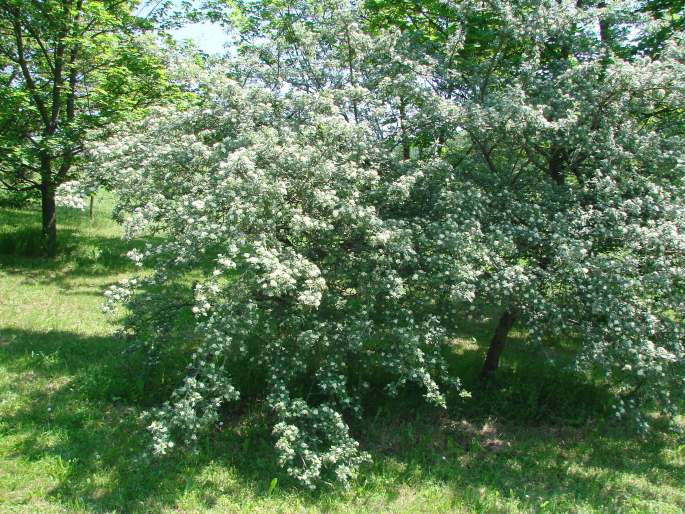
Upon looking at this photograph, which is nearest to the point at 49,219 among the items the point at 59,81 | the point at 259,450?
the point at 59,81

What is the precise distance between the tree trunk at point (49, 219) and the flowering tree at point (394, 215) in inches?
233

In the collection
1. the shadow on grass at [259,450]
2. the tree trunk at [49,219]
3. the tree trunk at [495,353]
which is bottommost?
the shadow on grass at [259,450]

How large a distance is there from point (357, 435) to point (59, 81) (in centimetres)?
892

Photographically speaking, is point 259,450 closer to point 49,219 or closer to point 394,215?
point 394,215

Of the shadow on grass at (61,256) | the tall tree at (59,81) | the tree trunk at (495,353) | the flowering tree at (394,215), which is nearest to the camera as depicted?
the flowering tree at (394,215)

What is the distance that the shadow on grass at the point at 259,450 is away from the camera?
484cm

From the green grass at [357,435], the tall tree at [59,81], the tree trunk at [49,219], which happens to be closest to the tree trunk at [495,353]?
the green grass at [357,435]

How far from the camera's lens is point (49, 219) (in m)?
11.2

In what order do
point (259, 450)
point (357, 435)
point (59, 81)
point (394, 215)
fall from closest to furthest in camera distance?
point (259, 450) → point (394, 215) → point (357, 435) → point (59, 81)

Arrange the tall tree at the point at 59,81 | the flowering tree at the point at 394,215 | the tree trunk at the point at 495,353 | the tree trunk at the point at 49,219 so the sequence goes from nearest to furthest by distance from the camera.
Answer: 1. the flowering tree at the point at 394,215
2. the tree trunk at the point at 495,353
3. the tall tree at the point at 59,81
4. the tree trunk at the point at 49,219

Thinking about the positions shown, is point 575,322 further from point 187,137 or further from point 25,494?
point 25,494

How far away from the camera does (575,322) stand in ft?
18.1

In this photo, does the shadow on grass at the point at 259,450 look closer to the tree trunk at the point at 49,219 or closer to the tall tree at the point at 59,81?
the tall tree at the point at 59,81

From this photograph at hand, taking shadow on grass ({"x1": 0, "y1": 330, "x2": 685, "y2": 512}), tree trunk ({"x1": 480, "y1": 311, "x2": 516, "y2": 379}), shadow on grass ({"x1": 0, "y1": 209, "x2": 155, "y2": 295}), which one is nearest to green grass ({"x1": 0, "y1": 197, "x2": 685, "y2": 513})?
shadow on grass ({"x1": 0, "y1": 330, "x2": 685, "y2": 512})
